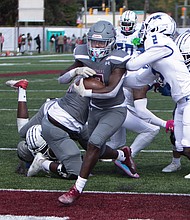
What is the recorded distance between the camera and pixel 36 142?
7.21 m

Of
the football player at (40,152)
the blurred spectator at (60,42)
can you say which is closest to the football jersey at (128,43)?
the football player at (40,152)

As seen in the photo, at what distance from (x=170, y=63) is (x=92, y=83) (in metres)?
0.79

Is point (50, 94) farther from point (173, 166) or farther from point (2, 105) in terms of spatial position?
point (173, 166)

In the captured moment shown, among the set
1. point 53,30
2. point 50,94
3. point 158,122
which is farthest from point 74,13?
point 158,122

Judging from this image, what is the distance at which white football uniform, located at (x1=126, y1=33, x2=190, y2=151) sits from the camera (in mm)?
6375

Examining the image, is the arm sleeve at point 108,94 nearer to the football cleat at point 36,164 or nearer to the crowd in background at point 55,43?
the football cleat at point 36,164

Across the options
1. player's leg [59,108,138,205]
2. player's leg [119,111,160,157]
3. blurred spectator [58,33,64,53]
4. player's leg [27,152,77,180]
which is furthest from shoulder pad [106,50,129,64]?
blurred spectator [58,33,64,53]

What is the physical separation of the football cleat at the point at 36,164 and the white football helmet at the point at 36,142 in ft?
0.43

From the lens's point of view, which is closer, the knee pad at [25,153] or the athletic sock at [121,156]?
the athletic sock at [121,156]

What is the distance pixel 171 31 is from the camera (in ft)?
21.9

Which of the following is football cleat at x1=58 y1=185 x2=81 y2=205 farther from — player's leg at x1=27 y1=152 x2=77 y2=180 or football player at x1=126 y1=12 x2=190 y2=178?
football player at x1=126 y1=12 x2=190 y2=178

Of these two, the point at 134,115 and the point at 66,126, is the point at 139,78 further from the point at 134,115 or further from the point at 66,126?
the point at 134,115

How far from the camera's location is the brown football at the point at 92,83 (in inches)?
240

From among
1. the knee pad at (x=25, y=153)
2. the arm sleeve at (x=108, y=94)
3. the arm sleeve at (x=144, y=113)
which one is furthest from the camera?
the arm sleeve at (x=144, y=113)
